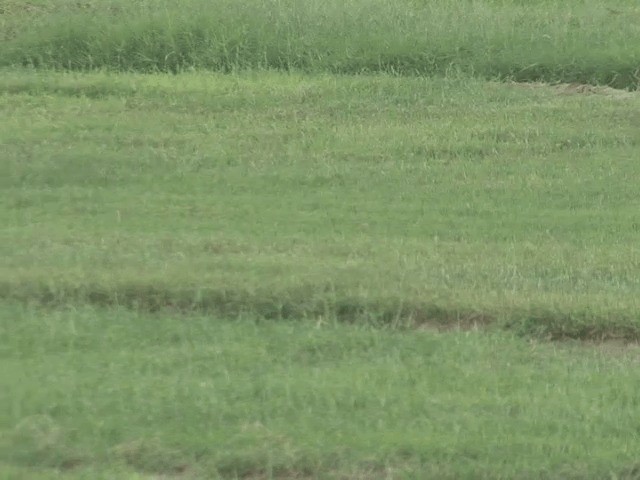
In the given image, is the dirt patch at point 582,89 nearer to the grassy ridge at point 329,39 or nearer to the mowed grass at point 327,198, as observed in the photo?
the mowed grass at point 327,198

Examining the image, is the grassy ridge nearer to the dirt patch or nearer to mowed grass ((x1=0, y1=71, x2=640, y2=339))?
the dirt patch

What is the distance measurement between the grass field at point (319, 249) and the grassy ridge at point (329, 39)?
3 centimetres

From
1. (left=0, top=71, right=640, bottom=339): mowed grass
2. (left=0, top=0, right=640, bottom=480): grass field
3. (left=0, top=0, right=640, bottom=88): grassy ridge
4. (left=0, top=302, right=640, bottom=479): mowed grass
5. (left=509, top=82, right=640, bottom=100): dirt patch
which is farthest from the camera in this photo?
(left=0, top=0, right=640, bottom=88): grassy ridge

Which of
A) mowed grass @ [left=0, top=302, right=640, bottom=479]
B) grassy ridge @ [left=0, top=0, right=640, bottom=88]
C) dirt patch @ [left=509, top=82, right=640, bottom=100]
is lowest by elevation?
dirt patch @ [left=509, top=82, right=640, bottom=100]

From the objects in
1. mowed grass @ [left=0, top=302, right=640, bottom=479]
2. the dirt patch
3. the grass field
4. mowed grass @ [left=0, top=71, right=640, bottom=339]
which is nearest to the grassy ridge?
the grass field

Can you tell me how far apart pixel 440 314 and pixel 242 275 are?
3.49 feet

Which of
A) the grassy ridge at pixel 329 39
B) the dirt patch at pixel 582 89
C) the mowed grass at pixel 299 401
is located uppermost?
the mowed grass at pixel 299 401

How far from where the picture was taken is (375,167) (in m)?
9.16

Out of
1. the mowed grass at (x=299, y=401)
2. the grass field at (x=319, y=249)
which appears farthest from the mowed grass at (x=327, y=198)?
the mowed grass at (x=299, y=401)

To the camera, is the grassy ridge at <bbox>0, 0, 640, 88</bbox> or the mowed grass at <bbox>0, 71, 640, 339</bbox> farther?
the grassy ridge at <bbox>0, 0, 640, 88</bbox>

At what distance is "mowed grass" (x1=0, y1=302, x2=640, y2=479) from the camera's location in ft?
15.5

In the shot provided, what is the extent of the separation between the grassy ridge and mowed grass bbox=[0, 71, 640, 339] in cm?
79

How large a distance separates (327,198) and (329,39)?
518 cm

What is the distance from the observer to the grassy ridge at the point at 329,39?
1276cm
